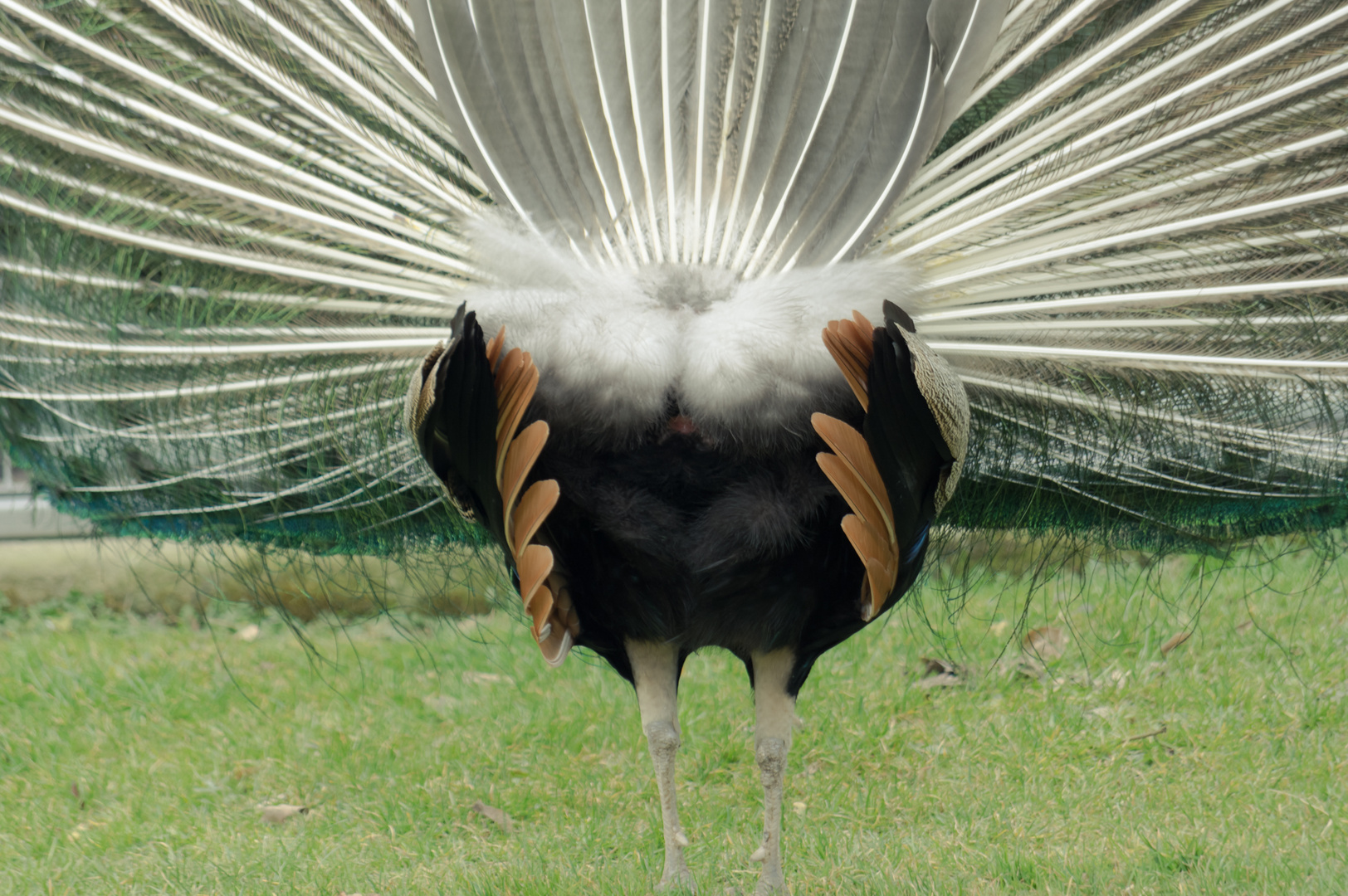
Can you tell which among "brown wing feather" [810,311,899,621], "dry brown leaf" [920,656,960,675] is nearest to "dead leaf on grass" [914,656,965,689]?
"dry brown leaf" [920,656,960,675]

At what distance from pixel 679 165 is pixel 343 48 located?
2.77ft

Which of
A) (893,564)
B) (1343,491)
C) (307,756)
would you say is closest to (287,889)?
(307,756)

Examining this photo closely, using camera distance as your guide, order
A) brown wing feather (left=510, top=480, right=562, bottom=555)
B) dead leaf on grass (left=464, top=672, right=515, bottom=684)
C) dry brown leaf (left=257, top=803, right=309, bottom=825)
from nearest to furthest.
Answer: brown wing feather (left=510, top=480, right=562, bottom=555) < dry brown leaf (left=257, top=803, right=309, bottom=825) < dead leaf on grass (left=464, top=672, right=515, bottom=684)

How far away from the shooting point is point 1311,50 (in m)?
2.38

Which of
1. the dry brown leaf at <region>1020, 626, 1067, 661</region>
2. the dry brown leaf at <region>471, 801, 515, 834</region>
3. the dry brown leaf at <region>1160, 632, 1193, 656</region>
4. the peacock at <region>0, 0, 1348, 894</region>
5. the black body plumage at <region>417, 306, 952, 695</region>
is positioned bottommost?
the dry brown leaf at <region>471, 801, 515, 834</region>

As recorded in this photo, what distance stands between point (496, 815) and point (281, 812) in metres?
0.79

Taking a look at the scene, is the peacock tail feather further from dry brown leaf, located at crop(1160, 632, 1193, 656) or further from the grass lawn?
dry brown leaf, located at crop(1160, 632, 1193, 656)

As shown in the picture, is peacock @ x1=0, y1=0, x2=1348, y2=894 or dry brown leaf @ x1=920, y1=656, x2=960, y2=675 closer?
peacock @ x1=0, y1=0, x2=1348, y2=894

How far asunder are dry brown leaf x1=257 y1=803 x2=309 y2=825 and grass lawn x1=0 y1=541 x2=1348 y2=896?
28 millimetres

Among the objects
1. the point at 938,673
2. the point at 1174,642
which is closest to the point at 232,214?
the point at 938,673

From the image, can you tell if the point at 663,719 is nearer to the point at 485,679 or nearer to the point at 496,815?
the point at 496,815

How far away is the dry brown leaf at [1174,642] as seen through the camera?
5.09m

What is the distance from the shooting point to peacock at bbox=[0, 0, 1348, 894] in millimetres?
2322

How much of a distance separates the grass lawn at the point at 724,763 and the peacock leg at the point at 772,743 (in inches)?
10.4
